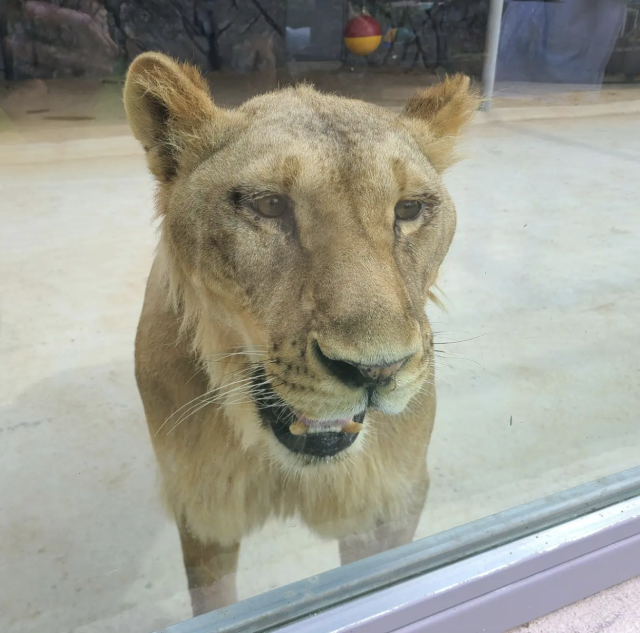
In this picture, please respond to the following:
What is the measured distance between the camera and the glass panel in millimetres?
1159

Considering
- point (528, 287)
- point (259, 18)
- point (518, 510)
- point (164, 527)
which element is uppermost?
point (259, 18)

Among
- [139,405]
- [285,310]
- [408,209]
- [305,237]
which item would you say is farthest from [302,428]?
[139,405]

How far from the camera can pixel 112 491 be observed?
6.16 ft

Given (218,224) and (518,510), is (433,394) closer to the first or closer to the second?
(518,510)

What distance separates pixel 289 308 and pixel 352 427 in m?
0.26

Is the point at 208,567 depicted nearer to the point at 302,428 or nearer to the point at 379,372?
the point at 302,428

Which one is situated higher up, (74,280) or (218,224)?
(218,224)

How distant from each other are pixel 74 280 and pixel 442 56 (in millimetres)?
1832

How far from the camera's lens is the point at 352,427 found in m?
1.19

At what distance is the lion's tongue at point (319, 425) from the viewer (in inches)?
45.0

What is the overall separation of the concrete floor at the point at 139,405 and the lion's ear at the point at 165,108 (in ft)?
2.90

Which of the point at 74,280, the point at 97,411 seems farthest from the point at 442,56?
the point at 97,411

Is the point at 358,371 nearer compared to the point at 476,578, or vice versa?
the point at 358,371

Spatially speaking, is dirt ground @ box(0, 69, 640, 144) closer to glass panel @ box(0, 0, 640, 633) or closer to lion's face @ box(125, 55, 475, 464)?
glass panel @ box(0, 0, 640, 633)
